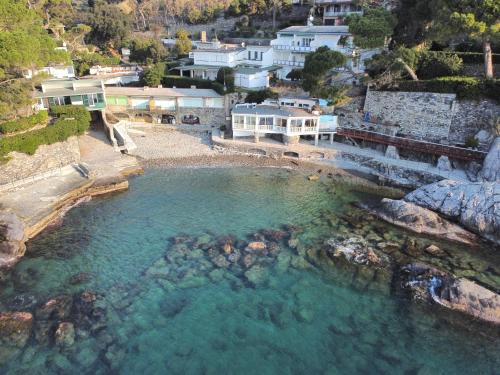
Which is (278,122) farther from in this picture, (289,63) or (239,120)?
(289,63)

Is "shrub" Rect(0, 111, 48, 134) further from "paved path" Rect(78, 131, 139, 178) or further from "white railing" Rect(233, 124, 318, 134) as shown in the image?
"white railing" Rect(233, 124, 318, 134)

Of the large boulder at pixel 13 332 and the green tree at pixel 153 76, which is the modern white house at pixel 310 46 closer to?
the green tree at pixel 153 76

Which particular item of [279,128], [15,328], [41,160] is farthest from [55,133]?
[279,128]

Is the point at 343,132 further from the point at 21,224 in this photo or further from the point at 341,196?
the point at 21,224

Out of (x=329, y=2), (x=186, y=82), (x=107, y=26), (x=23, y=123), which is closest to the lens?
(x=23, y=123)

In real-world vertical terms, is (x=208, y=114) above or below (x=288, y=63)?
below

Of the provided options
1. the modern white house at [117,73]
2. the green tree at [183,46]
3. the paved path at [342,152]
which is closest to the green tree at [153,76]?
the modern white house at [117,73]

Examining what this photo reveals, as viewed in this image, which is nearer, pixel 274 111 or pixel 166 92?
pixel 274 111
